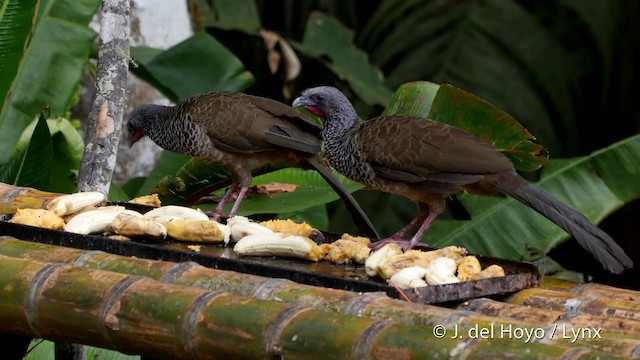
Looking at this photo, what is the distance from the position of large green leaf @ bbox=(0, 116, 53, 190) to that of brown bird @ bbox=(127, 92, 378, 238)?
0.58 metres

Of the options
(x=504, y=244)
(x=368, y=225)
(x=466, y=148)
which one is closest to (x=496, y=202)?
(x=504, y=244)

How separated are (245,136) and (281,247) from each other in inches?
44.8

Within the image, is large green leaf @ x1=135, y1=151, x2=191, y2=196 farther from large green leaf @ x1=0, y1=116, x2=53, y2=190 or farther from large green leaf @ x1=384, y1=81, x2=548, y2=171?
large green leaf @ x1=384, y1=81, x2=548, y2=171

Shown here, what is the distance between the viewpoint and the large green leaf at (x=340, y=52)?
694cm

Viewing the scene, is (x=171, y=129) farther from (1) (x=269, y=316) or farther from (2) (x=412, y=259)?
(1) (x=269, y=316)

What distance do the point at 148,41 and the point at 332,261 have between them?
3681 mm

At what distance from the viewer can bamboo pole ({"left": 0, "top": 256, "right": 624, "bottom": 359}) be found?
2.04 metres

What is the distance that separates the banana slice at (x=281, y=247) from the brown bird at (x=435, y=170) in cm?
37

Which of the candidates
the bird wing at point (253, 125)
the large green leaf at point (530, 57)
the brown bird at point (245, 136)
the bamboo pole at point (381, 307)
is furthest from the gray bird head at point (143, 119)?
the large green leaf at point (530, 57)

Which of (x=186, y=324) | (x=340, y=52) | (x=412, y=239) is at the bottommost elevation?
(x=186, y=324)

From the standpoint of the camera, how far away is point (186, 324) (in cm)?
228

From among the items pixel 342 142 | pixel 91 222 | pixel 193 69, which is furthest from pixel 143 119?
pixel 91 222

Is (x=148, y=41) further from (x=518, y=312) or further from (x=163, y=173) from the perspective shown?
(x=518, y=312)

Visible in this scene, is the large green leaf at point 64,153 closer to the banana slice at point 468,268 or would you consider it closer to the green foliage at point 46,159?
the green foliage at point 46,159
